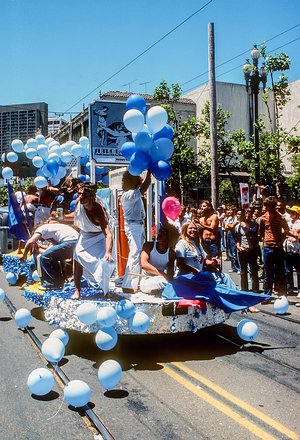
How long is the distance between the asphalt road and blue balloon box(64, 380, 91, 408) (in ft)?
0.37

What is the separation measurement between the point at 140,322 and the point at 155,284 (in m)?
1.02

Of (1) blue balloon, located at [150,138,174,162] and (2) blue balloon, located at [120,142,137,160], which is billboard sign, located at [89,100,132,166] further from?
(1) blue balloon, located at [150,138,174,162]

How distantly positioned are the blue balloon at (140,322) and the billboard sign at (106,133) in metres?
5.44

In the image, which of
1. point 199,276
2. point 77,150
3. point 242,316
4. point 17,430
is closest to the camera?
point 17,430

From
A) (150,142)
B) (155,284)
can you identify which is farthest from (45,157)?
(155,284)

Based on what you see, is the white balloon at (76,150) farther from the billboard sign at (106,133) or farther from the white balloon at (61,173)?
the billboard sign at (106,133)

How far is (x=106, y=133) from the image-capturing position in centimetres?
1082

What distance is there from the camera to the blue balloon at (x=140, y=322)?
5.71m

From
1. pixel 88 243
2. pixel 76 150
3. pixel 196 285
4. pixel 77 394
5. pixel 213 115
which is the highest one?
pixel 213 115

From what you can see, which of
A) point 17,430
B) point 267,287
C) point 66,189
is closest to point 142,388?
point 17,430

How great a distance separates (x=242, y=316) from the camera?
8.34m

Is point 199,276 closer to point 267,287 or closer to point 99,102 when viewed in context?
point 267,287

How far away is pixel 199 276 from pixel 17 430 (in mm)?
3185

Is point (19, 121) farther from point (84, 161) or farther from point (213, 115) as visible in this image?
point (84, 161)
